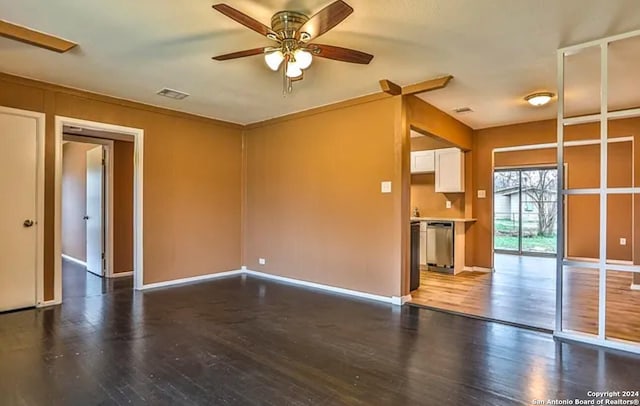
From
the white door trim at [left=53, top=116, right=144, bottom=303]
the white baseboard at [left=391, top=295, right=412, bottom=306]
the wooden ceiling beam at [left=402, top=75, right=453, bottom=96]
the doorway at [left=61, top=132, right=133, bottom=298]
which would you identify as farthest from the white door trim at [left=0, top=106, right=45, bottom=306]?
the wooden ceiling beam at [left=402, top=75, right=453, bottom=96]

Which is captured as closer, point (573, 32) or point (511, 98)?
point (573, 32)

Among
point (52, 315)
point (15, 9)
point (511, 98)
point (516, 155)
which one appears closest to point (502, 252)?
point (516, 155)

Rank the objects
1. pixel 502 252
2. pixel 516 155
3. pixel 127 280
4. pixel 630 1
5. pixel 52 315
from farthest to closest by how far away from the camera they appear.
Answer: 1. pixel 502 252
2. pixel 516 155
3. pixel 127 280
4. pixel 52 315
5. pixel 630 1

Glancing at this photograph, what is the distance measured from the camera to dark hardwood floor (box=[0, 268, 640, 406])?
2.19m

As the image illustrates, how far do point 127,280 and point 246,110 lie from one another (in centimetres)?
319

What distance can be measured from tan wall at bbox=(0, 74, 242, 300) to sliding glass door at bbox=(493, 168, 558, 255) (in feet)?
20.1

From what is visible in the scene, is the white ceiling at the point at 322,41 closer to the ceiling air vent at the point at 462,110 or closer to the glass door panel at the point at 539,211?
the ceiling air vent at the point at 462,110

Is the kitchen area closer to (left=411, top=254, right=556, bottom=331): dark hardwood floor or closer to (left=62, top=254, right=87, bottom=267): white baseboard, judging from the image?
(left=411, top=254, right=556, bottom=331): dark hardwood floor

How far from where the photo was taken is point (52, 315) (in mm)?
3719

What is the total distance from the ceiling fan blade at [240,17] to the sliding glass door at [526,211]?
7.51m

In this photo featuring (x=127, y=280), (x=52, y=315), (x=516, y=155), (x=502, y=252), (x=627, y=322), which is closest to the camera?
(x=627, y=322)

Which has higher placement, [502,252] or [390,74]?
[390,74]

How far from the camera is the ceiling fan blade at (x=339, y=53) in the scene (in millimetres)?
2605

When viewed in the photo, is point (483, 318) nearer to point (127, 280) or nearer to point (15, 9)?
point (15, 9)
